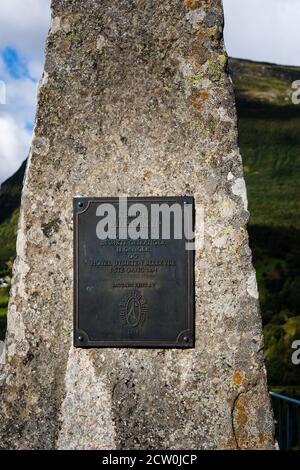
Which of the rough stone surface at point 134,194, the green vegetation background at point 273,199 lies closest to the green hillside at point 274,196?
the green vegetation background at point 273,199

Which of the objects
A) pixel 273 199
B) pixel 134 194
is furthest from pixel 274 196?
pixel 134 194

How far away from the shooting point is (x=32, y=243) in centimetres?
389

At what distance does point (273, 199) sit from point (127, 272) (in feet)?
13.5

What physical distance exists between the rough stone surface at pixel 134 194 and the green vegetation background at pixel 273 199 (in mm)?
2429

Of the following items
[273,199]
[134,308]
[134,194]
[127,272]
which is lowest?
[134,308]

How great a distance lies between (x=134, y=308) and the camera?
3.86 meters

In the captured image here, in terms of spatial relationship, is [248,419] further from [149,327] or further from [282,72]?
[282,72]

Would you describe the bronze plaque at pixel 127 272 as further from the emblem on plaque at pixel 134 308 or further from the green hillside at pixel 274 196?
the green hillside at pixel 274 196

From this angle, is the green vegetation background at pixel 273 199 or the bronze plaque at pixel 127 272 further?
the green vegetation background at pixel 273 199

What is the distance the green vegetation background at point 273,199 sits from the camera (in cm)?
689

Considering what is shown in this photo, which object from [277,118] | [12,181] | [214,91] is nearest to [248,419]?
[214,91]

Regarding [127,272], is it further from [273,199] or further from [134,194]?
[273,199]

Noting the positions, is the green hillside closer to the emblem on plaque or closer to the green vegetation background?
the green vegetation background

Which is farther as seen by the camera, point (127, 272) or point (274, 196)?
point (274, 196)
